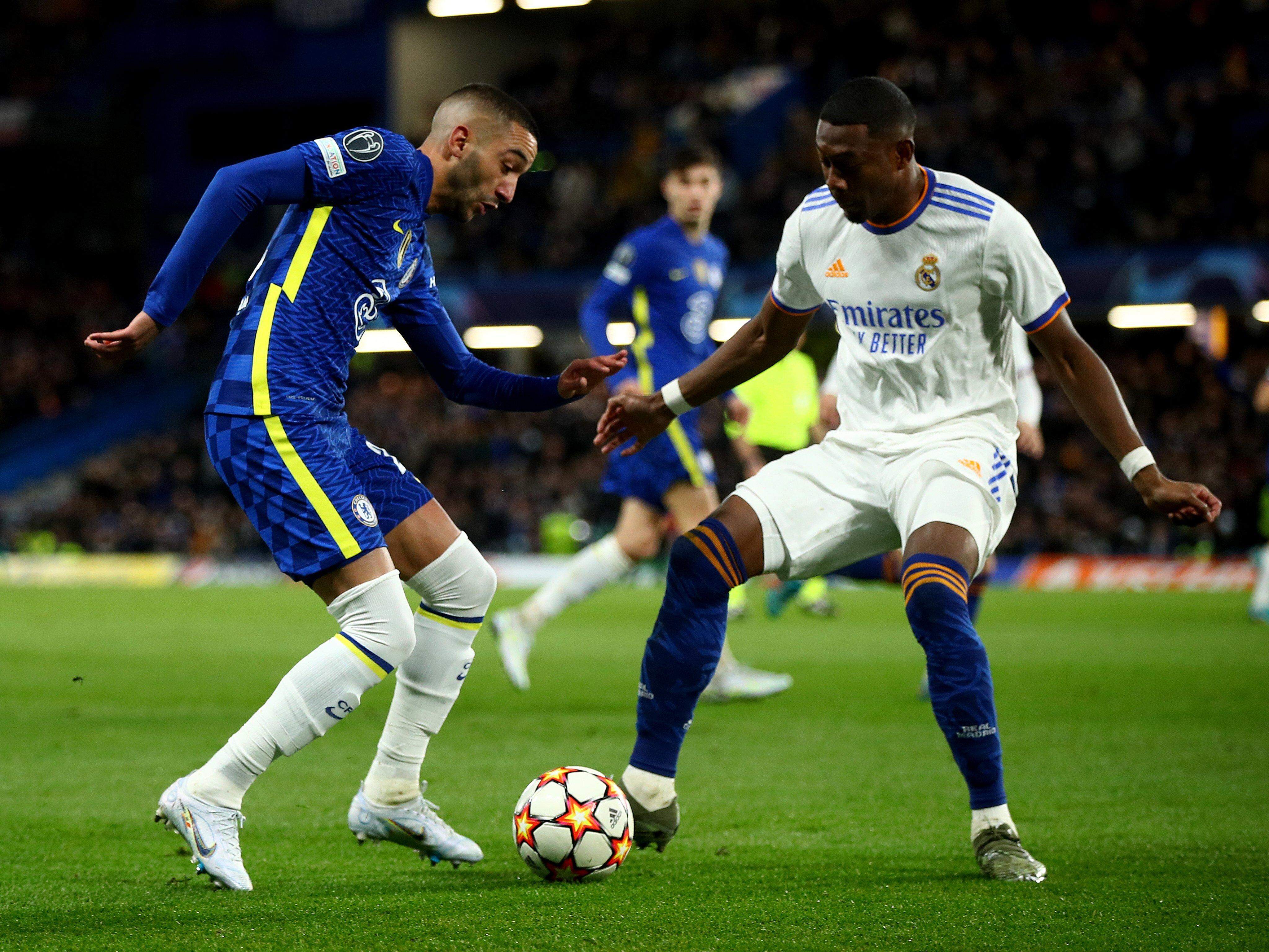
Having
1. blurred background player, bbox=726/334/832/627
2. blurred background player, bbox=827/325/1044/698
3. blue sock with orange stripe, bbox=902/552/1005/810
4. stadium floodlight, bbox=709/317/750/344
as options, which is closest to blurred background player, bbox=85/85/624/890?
blue sock with orange stripe, bbox=902/552/1005/810

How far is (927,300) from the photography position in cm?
405

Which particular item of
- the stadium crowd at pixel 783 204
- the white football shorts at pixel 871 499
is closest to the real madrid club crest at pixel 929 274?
the white football shorts at pixel 871 499

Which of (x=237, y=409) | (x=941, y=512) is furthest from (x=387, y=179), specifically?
(x=941, y=512)

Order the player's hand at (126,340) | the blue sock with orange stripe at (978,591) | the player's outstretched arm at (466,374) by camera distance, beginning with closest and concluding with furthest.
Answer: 1. the player's hand at (126,340)
2. the player's outstretched arm at (466,374)
3. the blue sock with orange stripe at (978,591)

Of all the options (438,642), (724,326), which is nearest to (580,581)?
(438,642)

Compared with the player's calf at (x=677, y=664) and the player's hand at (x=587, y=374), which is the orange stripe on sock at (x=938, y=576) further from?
the player's hand at (x=587, y=374)

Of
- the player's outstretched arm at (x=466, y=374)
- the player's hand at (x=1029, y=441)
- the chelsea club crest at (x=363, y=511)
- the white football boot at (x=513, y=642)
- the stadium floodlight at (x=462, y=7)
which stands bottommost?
the white football boot at (x=513, y=642)

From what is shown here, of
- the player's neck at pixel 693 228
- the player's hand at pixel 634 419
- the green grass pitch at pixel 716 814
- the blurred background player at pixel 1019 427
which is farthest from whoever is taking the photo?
the player's neck at pixel 693 228

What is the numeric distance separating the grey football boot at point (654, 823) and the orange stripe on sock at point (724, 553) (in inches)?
25.1

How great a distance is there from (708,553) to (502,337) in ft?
78.5

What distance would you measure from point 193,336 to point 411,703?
2894 cm

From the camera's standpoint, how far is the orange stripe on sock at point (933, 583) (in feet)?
12.3

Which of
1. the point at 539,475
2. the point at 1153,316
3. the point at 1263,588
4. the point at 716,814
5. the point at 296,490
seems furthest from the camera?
the point at 539,475

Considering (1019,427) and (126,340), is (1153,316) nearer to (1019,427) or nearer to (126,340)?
(1019,427)
